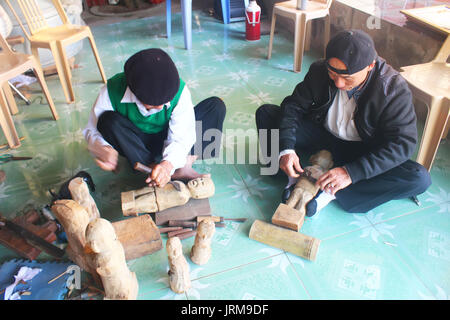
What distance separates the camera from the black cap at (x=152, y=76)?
5.27 feet

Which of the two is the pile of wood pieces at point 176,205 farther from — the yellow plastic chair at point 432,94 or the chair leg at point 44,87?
the chair leg at point 44,87

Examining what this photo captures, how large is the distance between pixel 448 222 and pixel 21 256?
Answer: 2337 millimetres

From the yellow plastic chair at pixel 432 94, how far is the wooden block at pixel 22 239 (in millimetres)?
2214

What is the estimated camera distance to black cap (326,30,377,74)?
1.60 meters

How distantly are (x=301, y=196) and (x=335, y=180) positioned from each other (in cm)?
23

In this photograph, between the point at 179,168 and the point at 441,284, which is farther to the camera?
the point at 179,168

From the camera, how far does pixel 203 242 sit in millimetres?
1671

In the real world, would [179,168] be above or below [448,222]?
above

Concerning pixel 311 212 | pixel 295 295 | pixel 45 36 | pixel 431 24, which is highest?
pixel 431 24

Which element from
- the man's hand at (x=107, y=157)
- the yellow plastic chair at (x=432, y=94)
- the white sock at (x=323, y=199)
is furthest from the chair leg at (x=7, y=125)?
the yellow plastic chair at (x=432, y=94)

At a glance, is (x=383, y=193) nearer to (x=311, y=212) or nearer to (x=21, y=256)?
(x=311, y=212)

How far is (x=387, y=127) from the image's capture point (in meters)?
1.76

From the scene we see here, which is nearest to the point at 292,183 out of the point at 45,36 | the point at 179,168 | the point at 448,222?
the point at 179,168

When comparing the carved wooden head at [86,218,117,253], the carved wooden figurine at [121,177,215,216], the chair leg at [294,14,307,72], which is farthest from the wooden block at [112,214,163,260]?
the chair leg at [294,14,307,72]
